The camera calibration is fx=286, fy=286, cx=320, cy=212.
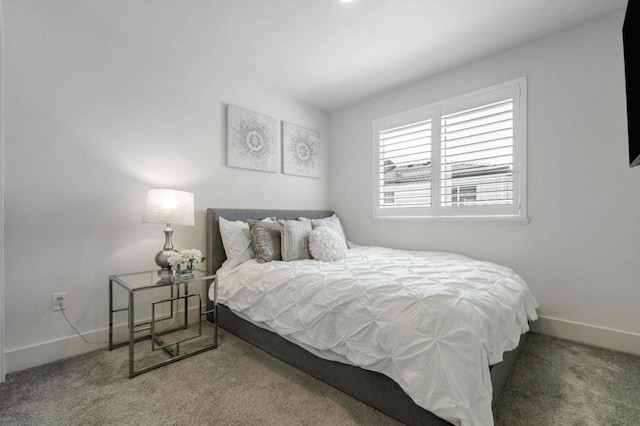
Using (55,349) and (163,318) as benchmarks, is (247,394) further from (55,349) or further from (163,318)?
(55,349)

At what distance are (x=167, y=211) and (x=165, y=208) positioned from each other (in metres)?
0.03

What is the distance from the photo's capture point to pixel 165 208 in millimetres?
2170

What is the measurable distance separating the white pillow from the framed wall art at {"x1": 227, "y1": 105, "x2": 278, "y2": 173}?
2.38 ft

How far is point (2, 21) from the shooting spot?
1.85 meters

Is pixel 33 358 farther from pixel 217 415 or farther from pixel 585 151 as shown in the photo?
pixel 585 151

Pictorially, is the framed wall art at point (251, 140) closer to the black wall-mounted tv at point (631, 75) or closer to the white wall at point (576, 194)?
the white wall at point (576, 194)

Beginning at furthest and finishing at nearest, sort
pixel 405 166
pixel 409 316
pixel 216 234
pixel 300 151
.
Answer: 1. pixel 300 151
2. pixel 405 166
3. pixel 216 234
4. pixel 409 316

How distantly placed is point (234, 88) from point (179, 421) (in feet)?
9.52

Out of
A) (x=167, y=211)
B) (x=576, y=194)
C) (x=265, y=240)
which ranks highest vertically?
→ (x=576, y=194)

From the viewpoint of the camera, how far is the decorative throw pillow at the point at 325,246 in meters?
2.49

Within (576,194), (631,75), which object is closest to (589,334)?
(576,194)

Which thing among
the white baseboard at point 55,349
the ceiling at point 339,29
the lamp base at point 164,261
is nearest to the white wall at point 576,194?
the ceiling at point 339,29

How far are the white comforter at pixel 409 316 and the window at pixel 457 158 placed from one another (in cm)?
88

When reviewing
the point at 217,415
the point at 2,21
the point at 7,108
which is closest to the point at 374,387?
the point at 217,415
